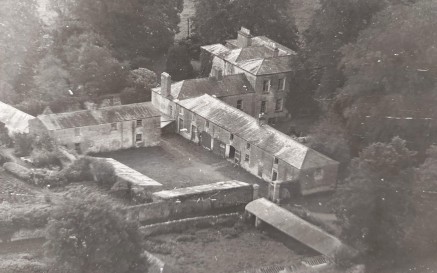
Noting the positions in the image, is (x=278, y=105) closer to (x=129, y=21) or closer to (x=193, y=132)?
(x=193, y=132)

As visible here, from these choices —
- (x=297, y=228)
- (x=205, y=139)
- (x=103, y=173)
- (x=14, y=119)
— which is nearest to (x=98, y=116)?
(x=14, y=119)

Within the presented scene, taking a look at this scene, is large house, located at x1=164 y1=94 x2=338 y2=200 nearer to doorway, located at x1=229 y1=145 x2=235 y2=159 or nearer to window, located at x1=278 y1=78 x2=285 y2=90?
doorway, located at x1=229 y1=145 x2=235 y2=159

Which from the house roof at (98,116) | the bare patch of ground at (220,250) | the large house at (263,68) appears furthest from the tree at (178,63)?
the bare patch of ground at (220,250)

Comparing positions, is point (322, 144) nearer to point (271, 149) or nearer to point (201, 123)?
point (271, 149)

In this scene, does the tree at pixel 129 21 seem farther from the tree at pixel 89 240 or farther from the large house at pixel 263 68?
the tree at pixel 89 240

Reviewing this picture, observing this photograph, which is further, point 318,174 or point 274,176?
point 274,176

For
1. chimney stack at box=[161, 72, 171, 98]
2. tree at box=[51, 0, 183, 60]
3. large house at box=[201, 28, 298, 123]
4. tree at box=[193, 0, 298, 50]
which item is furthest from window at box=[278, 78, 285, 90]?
tree at box=[51, 0, 183, 60]

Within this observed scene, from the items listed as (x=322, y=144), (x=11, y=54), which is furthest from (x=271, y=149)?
(x=11, y=54)
